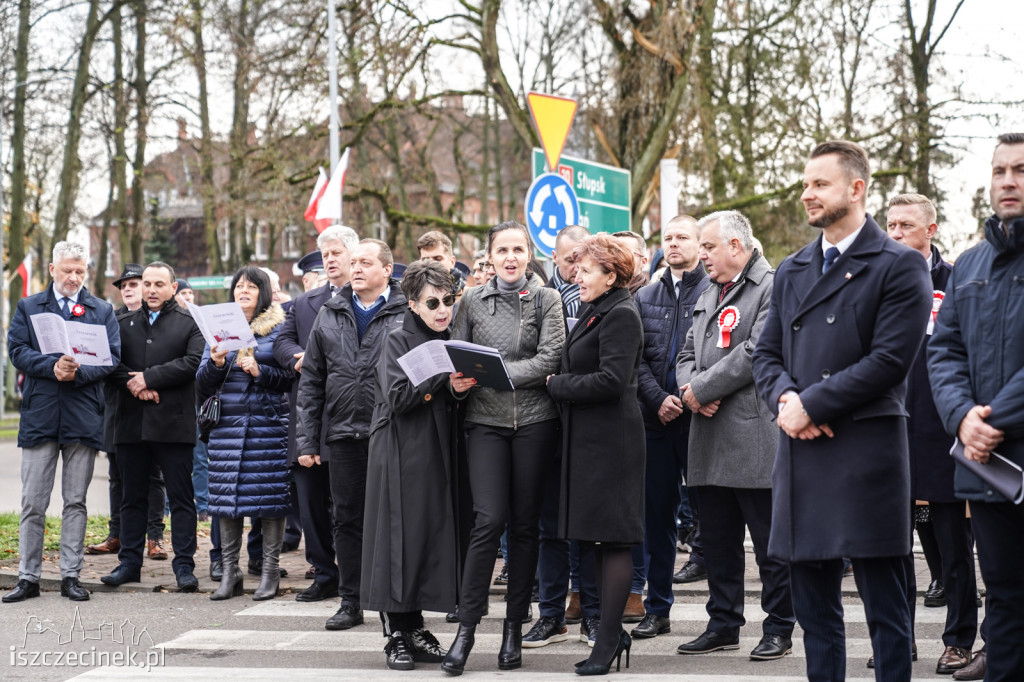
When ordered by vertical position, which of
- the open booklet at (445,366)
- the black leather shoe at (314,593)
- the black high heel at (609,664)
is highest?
the open booklet at (445,366)

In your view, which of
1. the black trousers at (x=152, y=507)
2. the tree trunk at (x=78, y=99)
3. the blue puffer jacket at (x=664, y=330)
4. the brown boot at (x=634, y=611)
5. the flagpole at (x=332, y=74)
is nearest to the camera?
the blue puffer jacket at (x=664, y=330)

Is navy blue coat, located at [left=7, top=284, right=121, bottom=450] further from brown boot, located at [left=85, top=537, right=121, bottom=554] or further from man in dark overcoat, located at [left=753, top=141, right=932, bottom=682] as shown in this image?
man in dark overcoat, located at [left=753, top=141, right=932, bottom=682]

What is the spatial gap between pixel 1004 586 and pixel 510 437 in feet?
8.48

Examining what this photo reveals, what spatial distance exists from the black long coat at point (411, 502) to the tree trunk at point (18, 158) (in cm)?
2443

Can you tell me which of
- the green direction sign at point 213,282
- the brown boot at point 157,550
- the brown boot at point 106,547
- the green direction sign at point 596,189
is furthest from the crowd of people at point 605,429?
the green direction sign at point 213,282

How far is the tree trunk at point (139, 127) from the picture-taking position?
1061 inches

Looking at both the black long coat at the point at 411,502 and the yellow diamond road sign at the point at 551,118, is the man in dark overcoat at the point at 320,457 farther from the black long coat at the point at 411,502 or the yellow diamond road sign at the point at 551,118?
the yellow diamond road sign at the point at 551,118

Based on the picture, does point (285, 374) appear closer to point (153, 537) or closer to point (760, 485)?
point (153, 537)

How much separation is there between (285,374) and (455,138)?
2700cm

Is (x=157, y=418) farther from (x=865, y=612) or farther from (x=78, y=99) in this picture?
(x=78, y=99)

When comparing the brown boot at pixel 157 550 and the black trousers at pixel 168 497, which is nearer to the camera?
the black trousers at pixel 168 497

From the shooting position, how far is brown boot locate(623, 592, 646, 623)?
723 cm

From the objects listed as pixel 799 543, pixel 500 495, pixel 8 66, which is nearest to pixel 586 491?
pixel 500 495

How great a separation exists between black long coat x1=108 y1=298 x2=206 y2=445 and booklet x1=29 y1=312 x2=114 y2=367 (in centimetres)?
48
